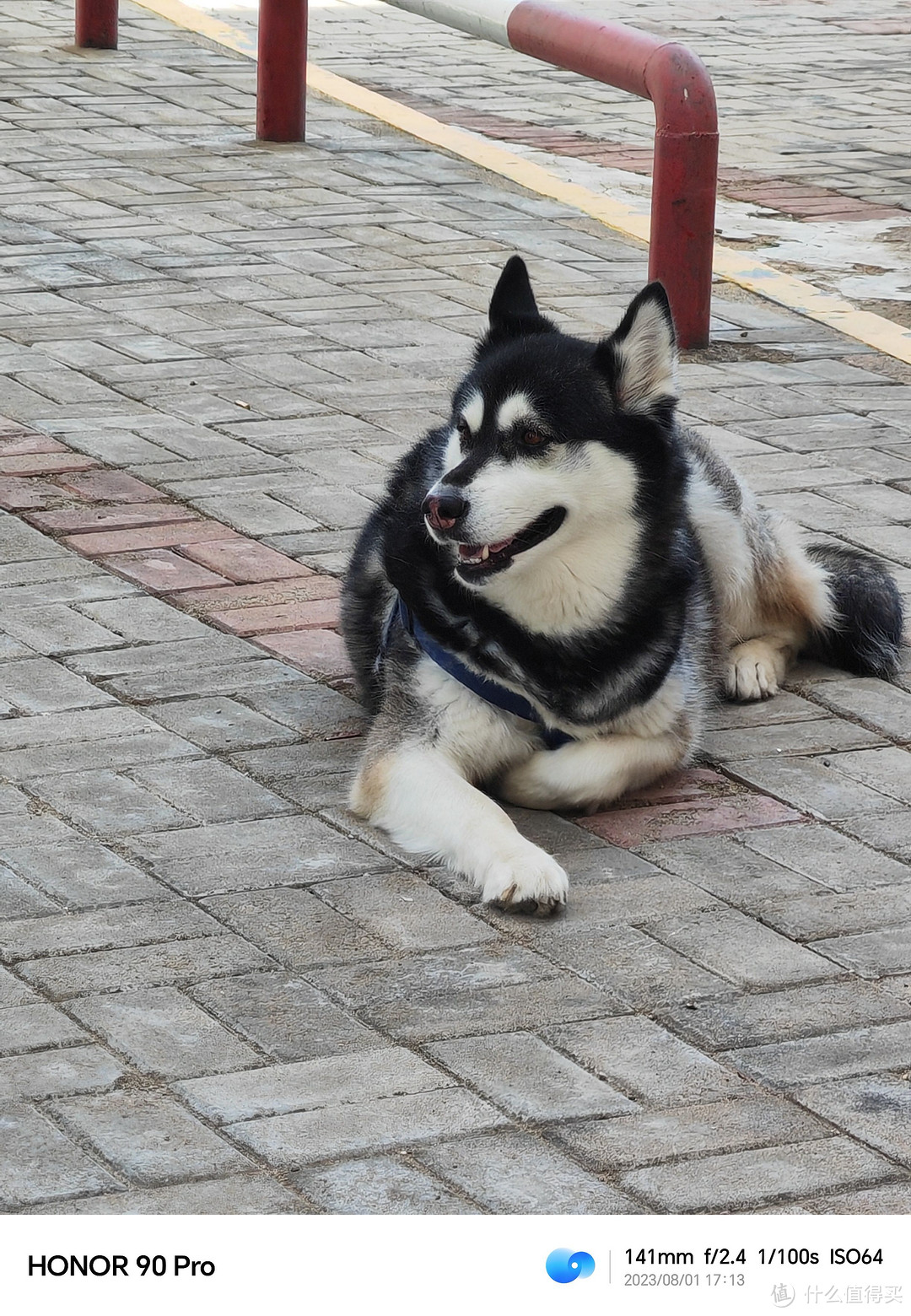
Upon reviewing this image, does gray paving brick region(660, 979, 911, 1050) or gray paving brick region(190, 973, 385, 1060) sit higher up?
gray paving brick region(660, 979, 911, 1050)

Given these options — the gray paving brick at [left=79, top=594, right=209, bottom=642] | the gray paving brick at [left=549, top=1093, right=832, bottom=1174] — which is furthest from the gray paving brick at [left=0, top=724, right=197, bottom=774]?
the gray paving brick at [left=549, top=1093, right=832, bottom=1174]

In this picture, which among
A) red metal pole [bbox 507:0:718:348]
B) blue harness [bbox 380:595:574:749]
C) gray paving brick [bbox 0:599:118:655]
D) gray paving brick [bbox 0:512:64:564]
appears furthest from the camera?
red metal pole [bbox 507:0:718:348]

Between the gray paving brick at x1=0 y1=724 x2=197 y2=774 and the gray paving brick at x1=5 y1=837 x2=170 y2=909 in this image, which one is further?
the gray paving brick at x1=0 y1=724 x2=197 y2=774

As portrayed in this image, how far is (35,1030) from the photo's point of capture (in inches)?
127

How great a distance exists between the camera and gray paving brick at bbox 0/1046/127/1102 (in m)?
3.04

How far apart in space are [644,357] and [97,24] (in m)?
9.23

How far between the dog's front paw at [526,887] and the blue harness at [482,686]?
471mm

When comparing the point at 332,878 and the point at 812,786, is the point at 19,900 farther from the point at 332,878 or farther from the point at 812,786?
the point at 812,786

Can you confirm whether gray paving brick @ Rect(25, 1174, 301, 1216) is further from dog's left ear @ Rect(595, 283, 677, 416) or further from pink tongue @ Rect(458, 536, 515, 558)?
dog's left ear @ Rect(595, 283, 677, 416)

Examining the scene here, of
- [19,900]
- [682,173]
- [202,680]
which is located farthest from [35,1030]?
[682,173]

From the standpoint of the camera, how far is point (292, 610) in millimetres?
5117

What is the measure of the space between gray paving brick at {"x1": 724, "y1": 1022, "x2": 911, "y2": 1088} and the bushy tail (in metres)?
1.73

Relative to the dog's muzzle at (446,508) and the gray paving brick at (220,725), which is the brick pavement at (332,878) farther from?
the dog's muzzle at (446,508)
